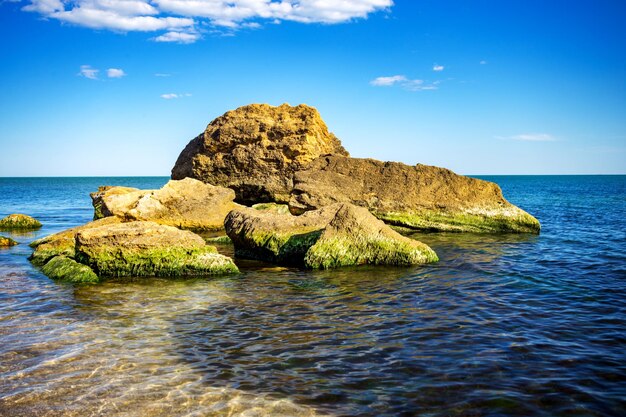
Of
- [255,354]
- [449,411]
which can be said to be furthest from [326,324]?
[449,411]

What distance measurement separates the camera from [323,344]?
7363 mm

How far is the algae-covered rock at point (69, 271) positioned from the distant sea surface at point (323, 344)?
484 millimetres

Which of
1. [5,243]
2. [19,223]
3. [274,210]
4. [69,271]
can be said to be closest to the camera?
[69,271]

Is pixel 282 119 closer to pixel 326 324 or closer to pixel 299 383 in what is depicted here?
pixel 326 324

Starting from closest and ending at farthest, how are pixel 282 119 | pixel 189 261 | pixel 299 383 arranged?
pixel 299 383
pixel 189 261
pixel 282 119

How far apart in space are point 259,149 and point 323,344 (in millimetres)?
18694

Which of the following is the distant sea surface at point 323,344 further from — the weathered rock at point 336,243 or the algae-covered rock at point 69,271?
the weathered rock at point 336,243

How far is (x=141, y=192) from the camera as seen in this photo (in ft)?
71.7

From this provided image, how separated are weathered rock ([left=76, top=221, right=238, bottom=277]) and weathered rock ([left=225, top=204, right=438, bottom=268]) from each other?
7.60 ft

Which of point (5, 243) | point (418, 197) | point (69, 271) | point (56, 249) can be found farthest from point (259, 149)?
point (69, 271)

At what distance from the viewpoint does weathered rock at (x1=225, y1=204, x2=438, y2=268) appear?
1328 cm

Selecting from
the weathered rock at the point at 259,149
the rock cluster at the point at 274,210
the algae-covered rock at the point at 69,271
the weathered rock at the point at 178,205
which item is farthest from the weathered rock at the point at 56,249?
the weathered rock at the point at 259,149

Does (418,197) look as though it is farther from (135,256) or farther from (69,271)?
(69,271)

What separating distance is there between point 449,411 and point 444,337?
2365 millimetres
